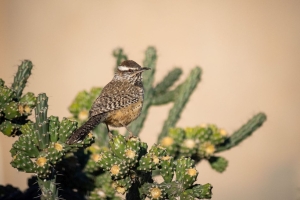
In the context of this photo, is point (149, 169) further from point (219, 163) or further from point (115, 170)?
point (219, 163)

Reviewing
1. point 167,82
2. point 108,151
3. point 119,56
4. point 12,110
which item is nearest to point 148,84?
point 167,82

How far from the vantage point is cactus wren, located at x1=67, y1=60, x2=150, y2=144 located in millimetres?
3162

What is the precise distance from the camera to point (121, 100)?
131 inches

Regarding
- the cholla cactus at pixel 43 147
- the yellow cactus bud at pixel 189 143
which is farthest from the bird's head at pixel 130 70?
the cholla cactus at pixel 43 147

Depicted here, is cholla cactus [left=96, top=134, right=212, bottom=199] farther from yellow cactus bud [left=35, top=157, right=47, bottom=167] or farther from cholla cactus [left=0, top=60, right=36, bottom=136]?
cholla cactus [left=0, top=60, right=36, bottom=136]

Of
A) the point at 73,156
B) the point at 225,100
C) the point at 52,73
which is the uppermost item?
the point at 52,73

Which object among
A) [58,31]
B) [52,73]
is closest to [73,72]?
[52,73]

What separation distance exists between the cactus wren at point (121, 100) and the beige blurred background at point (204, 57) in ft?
8.77

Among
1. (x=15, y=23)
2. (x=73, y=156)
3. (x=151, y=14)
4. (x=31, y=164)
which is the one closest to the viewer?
(x=31, y=164)

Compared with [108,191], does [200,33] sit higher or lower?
higher

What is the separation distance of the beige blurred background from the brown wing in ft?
9.04

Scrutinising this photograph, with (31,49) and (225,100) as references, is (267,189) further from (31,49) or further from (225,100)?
(31,49)

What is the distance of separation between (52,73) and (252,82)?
262 cm

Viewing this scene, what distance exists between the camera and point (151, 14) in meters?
8.18
